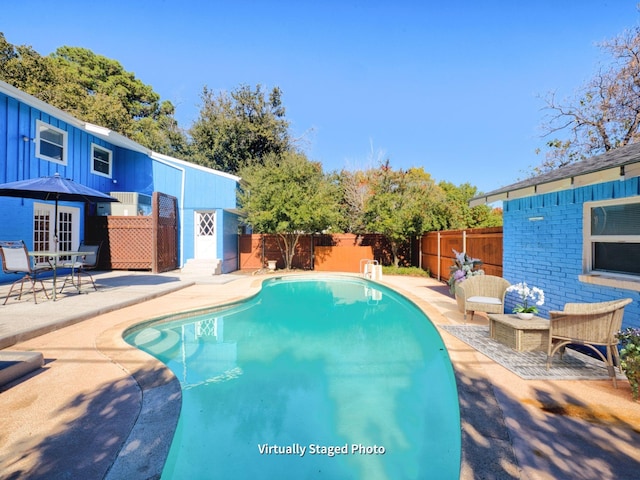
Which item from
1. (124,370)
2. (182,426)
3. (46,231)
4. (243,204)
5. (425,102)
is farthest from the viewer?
(425,102)

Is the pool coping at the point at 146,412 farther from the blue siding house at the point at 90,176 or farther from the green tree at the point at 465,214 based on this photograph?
the green tree at the point at 465,214

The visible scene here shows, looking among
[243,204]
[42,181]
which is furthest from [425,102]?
[42,181]

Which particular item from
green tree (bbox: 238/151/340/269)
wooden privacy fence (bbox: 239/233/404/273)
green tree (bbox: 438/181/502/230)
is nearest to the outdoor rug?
green tree (bbox: 438/181/502/230)

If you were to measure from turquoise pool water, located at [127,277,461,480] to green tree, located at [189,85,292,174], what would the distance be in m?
16.8

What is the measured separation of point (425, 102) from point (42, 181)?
17.1m

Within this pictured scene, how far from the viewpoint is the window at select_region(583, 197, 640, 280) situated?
12.3ft

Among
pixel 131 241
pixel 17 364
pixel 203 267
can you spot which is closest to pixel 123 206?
pixel 131 241

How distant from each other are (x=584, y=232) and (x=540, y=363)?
6.35ft

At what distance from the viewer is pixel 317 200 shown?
44.2 feet

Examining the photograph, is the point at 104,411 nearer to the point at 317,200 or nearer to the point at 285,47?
the point at 317,200

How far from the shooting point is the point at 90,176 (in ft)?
39.0

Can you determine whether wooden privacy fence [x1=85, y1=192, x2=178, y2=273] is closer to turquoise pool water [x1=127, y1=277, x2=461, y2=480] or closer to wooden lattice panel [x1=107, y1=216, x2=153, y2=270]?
wooden lattice panel [x1=107, y1=216, x2=153, y2=270]

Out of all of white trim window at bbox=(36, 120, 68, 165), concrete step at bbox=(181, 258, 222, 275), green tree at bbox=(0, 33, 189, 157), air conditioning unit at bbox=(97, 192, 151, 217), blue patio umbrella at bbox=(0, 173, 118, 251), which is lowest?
concrete step at bbox=(181, 258, 222, 275)

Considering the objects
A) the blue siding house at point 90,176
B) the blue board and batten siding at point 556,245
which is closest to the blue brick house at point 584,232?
the blue board and batten siding at point 556,245
